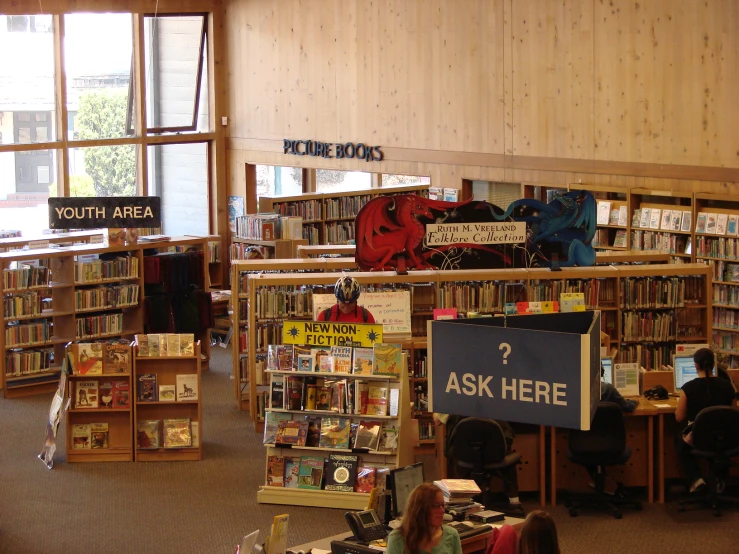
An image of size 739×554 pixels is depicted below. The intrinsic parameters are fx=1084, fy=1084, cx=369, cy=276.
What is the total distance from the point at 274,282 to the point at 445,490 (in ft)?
14.2

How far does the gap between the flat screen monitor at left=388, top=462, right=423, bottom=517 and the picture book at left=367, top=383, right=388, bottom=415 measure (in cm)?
224

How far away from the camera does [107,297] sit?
13.4 metres

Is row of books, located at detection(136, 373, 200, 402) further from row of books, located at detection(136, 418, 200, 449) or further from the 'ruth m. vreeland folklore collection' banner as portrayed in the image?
the 'ruth m. vreeland folklore collection' banner

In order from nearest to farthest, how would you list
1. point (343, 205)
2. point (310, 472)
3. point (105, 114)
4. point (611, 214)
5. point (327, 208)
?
1. point (310, 472)
2. point (611, 214)
3. point (327, 208)
4. point (343, 205)
5. point (105, 114)

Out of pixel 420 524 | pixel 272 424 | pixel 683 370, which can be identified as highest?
pixel 683 370

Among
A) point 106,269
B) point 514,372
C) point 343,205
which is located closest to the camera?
point 514,372

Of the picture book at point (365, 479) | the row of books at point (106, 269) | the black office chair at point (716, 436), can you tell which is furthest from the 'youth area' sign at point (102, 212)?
the black office chair at point (716, 436)

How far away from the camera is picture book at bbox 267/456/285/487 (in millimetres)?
9227

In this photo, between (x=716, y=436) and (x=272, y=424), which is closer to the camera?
(x=716, y=436)

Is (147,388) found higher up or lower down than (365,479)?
higher up

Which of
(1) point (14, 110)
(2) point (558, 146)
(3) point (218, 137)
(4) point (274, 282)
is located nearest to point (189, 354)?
(4) point (274, 282)

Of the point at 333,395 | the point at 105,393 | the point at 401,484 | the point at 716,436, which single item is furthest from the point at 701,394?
the point at 105,393

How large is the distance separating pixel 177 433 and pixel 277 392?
172cm

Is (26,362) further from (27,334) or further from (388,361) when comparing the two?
(388,361)
